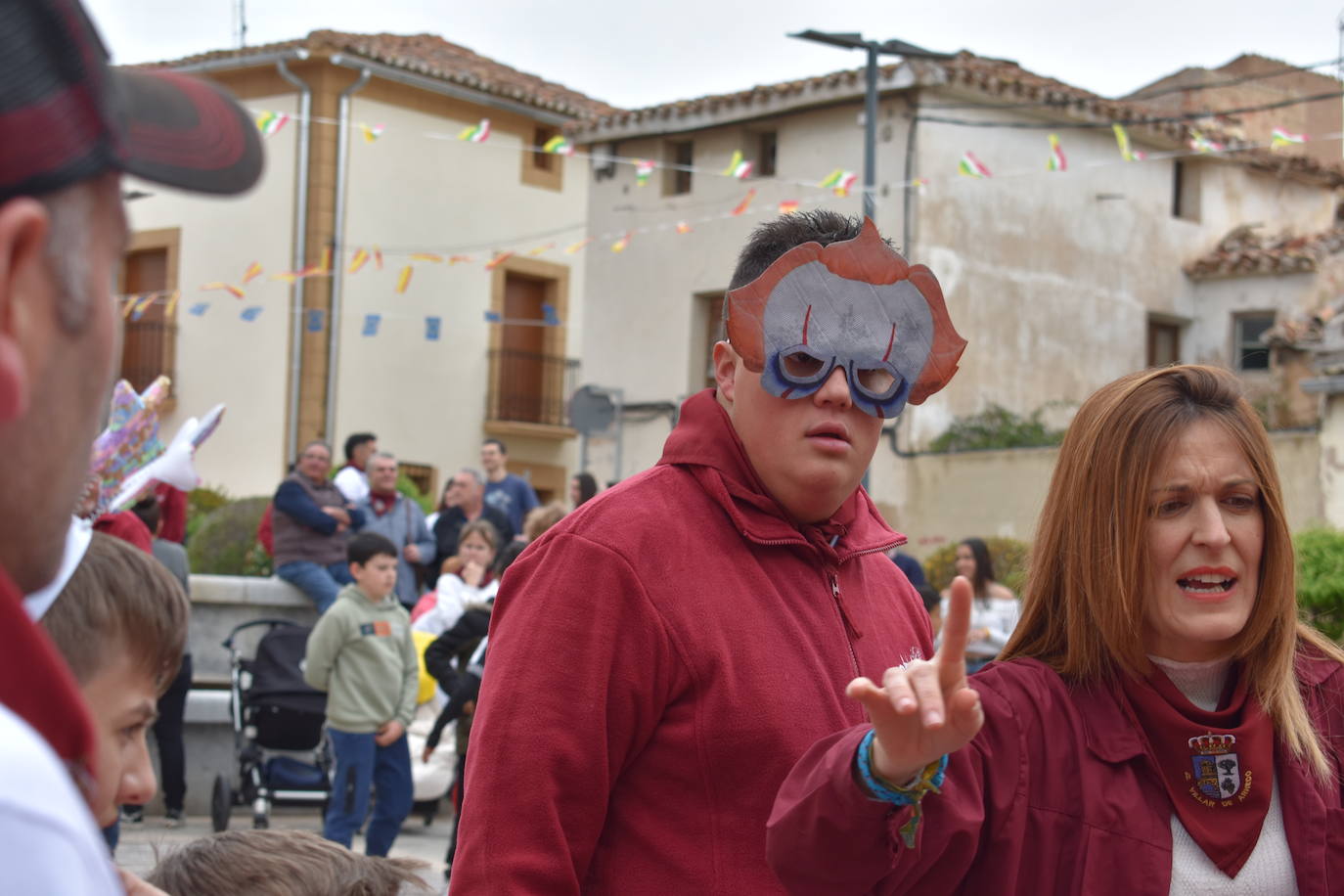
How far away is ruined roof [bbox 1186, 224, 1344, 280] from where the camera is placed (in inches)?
867

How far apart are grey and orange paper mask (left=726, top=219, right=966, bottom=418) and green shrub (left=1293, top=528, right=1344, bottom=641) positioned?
13.1 ft

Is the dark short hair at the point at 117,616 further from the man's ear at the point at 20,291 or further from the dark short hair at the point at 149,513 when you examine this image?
the dark short hair at the point at 149,513

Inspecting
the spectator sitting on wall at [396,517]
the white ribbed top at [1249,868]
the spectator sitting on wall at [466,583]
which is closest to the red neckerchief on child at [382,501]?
the spectator sitting on wall at [396,517]

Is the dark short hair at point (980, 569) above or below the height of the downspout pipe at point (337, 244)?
below

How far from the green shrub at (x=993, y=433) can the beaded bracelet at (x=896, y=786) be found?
62.6 ft

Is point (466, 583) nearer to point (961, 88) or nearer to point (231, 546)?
point (231, 546)

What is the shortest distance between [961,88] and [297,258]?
10.3 metres

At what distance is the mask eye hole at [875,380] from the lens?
2875 millimetres

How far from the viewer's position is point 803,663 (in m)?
2.67

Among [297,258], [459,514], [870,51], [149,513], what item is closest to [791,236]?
[149,513]

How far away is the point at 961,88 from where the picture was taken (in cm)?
2108

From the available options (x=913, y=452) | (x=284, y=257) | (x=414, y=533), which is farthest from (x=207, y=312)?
(x=414, y=533)

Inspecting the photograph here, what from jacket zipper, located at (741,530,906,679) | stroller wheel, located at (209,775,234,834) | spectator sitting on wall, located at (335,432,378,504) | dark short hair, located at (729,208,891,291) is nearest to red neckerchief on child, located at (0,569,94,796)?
jacket zipper, located at (741,530,906,679)

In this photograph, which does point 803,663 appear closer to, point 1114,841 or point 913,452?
point 1114,841
